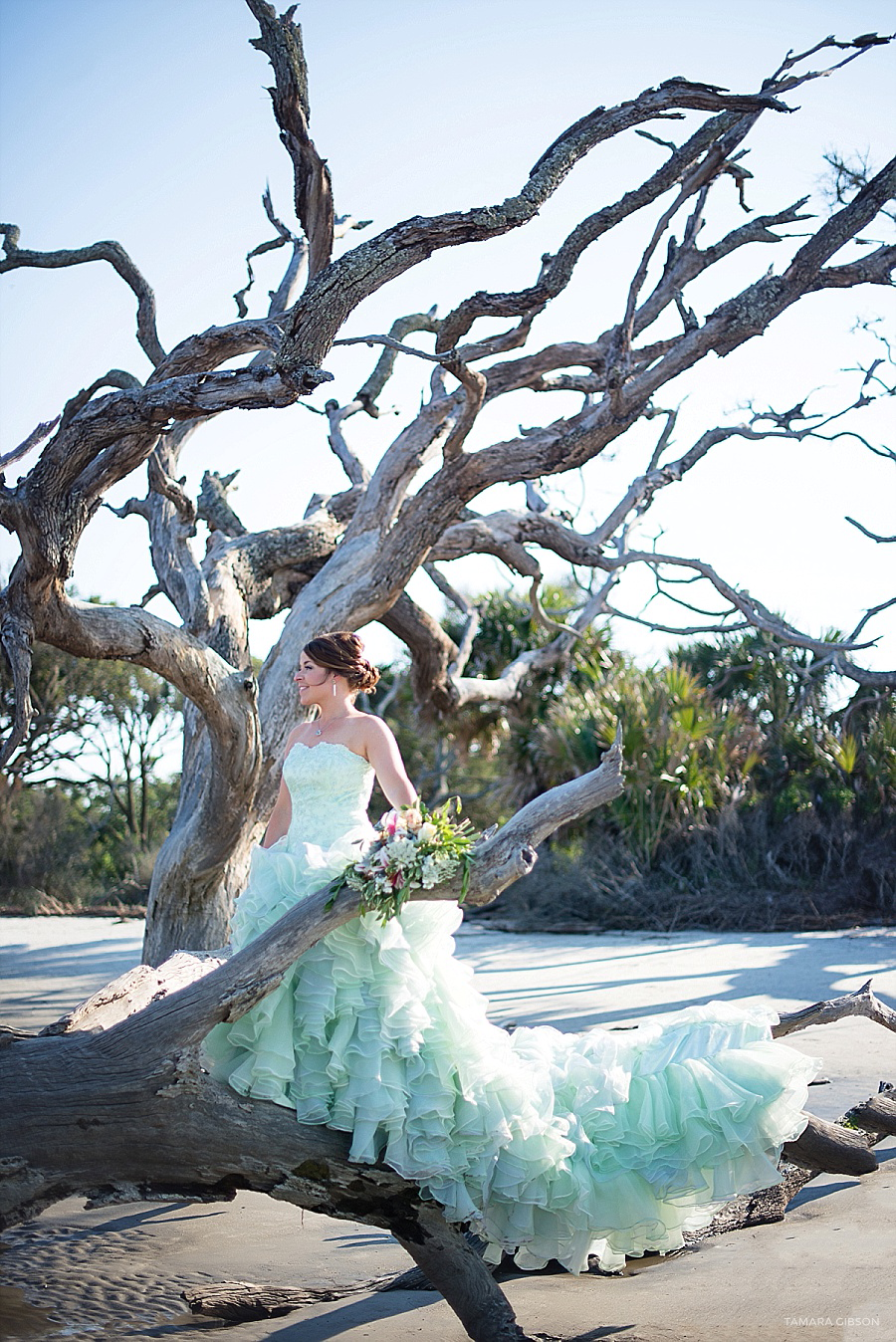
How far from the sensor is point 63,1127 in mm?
3547

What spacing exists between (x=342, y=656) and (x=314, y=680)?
0.16 m

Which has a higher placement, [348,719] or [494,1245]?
[348,719]

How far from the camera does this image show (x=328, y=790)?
184 inches

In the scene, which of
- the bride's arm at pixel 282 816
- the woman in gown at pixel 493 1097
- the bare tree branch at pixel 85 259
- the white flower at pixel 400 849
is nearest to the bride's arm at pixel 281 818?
the bride's arm at pixel 282 816

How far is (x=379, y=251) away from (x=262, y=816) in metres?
4.09

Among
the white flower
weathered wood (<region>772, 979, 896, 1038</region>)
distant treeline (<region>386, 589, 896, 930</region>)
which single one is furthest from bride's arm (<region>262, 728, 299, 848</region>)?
distant treeline (<region>386, 589, 896, 930</region>)

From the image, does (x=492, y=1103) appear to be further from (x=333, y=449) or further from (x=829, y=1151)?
(x=333, y=449)

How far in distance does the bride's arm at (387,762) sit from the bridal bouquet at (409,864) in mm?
644

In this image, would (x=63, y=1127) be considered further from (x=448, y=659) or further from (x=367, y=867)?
(x=448, y=659)

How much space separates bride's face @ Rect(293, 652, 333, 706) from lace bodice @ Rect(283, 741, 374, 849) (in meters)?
0.27

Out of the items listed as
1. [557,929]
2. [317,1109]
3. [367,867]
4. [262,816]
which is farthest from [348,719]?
[557,929]

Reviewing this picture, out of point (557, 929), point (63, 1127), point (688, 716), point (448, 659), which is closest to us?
point (63, 1127)

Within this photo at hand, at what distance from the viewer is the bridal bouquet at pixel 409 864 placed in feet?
11.8

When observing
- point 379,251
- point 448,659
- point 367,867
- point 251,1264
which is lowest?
point 251,1264
